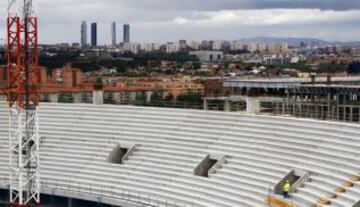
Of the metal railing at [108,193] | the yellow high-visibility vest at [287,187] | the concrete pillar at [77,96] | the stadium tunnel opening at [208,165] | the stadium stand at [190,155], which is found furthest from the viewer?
the concrete pillar at [77,96]

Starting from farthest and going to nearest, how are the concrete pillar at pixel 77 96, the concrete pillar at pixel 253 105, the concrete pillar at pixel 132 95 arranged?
1. the concrete pillar at pixel 132 95
2. the concrete pillar at pixel 77 96
3. the concrete pillar at pixel 253 105

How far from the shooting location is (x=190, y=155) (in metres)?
24.2

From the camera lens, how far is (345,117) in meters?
27.3

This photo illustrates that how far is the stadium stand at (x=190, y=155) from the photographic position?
19.6 metres

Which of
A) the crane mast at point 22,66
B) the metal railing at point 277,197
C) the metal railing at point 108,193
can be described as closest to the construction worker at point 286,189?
the metal railing at point 277,197

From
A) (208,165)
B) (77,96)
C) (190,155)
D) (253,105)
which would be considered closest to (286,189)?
(208,165)

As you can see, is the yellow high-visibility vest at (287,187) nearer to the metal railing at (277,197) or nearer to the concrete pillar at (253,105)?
the metal railing at (277,197)

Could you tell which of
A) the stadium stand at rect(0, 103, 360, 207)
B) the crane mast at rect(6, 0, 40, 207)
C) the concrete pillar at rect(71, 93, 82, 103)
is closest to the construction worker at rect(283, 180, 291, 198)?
the stadium stand at rect(0, 103, 360, 207)

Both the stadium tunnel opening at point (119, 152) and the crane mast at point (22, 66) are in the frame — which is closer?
the crane mast at point (22, 66)

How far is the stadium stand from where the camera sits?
19562 millimetres

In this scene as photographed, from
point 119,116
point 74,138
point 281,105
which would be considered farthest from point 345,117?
point 74,138

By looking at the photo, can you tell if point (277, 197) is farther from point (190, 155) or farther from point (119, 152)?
point (119, 152)

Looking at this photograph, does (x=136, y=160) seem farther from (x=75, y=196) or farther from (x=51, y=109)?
(x=51, y=109)

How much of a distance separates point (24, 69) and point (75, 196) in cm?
599
